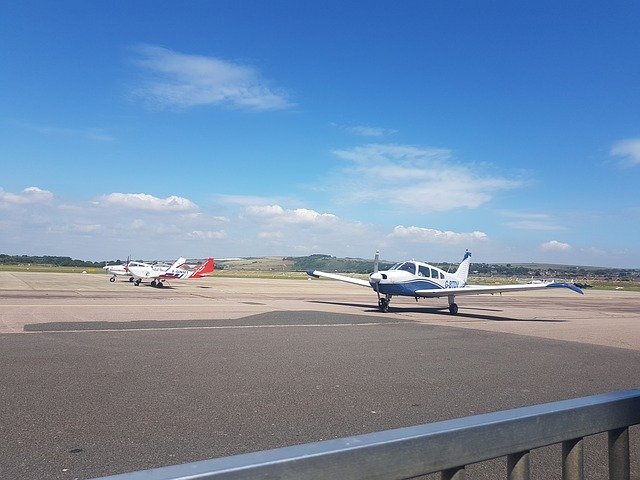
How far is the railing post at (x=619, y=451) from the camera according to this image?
2.37 metres

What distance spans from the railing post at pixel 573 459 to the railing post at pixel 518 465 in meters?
0.25

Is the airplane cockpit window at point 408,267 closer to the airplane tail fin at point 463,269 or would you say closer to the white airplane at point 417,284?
the white airplane at point 417,284

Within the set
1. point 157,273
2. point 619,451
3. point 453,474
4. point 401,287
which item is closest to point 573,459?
point 619,451

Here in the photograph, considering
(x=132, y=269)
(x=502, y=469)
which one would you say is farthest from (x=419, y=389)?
(x=132, y=269)

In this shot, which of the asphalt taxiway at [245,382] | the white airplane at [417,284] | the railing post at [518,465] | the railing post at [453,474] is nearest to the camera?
the railing post at [453,474]

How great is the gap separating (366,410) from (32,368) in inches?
228

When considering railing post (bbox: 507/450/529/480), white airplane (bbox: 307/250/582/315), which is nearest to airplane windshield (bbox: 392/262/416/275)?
white airplane (bbox: 307/250/582/315)

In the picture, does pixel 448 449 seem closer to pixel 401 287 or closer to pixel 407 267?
pixel 401 287

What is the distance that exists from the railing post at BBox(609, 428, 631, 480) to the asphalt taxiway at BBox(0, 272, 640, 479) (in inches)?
101

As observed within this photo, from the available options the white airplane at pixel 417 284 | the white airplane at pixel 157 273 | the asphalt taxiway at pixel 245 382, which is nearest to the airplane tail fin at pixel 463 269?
the white airplane at pixel 417 284

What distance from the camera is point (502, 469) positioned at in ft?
16.1

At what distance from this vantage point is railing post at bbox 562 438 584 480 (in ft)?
7.44

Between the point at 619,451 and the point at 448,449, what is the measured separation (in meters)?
1.04

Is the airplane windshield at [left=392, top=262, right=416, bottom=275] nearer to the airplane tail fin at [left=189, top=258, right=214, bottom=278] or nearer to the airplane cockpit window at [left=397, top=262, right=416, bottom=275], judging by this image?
the airplane cockpit window at [left=397, top=262, right=416, bottom=275]
